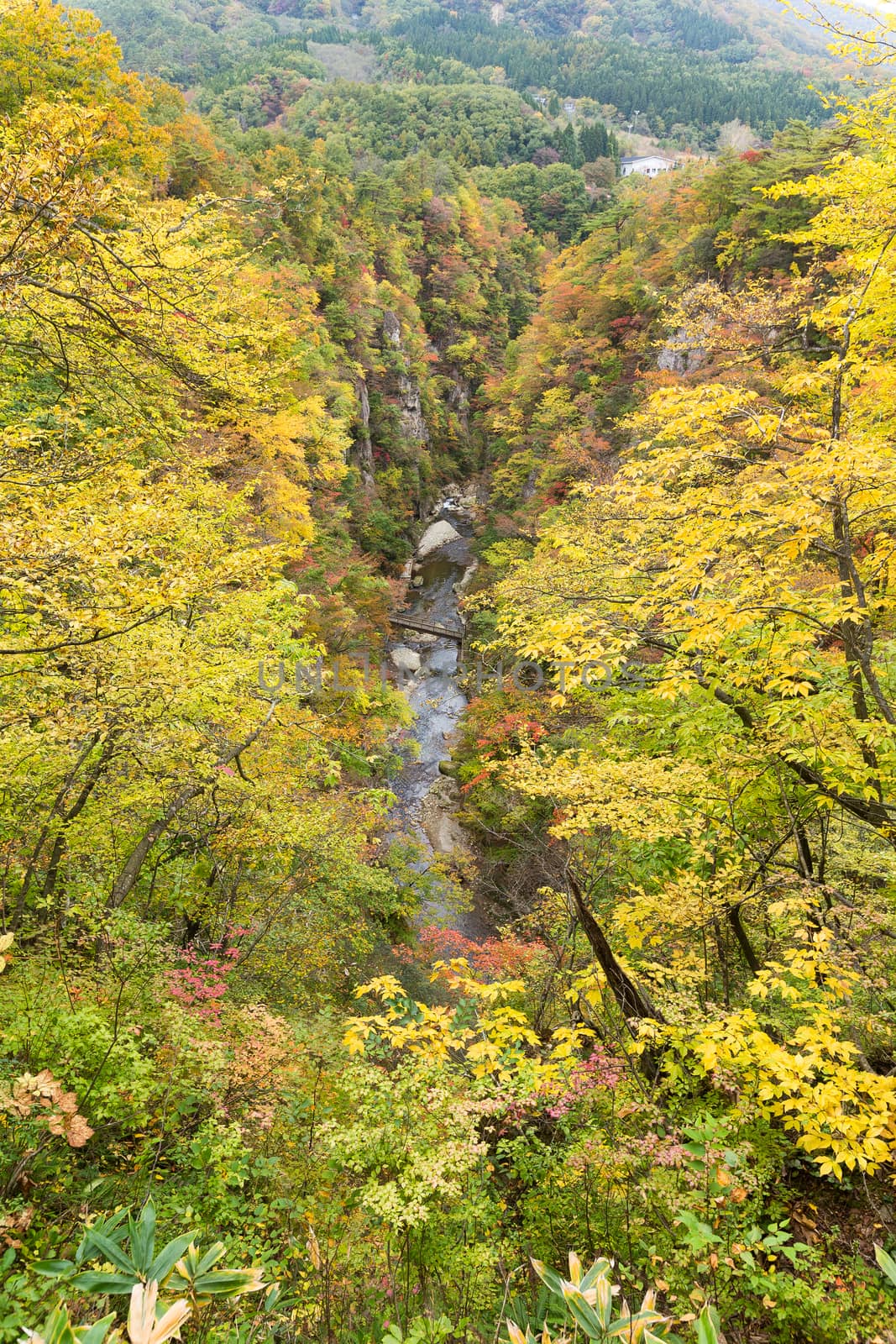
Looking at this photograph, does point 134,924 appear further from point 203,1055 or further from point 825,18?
point 825,18

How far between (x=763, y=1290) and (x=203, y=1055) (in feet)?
11.9

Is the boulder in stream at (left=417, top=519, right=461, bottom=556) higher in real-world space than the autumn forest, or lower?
lower

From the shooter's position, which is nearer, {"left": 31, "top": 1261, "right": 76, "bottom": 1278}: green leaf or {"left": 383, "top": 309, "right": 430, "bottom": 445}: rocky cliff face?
{"left": 31, "top": 1261, "right": 76, "bottom": 1278}: green leaf

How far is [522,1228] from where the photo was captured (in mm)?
3918

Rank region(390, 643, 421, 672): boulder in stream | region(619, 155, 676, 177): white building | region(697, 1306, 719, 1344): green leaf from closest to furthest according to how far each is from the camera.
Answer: region(697, 1306, 719, 1344): green leaf → region(390, 643, 421, 672): boulder in stream → region(619, 155, 676, 177): white building

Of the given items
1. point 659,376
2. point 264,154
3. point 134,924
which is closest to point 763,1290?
point 134,924

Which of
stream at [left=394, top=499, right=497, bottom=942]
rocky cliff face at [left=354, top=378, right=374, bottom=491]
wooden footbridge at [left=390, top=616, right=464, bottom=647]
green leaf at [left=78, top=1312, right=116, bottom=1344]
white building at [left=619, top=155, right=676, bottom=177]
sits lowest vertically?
stream at [left=394, top=499, right=497, bottom=942]

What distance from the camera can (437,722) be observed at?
85.7 ft

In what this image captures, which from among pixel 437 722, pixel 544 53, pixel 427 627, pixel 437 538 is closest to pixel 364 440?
pixel 437 538

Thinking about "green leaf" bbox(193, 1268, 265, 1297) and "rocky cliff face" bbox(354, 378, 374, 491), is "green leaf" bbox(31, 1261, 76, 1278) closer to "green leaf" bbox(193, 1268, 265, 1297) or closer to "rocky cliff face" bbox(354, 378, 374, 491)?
"green leaf" bbox(193, 1268, 265, 1297)

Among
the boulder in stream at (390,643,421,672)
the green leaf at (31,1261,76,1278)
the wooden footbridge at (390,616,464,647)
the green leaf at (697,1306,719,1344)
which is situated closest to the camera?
the green leaf at (697,1306,719,1344)

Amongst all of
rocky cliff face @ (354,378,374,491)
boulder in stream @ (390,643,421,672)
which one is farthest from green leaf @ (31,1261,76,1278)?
rocky cliff face @ (354,378,374,491)

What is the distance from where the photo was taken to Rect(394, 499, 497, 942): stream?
16984mm

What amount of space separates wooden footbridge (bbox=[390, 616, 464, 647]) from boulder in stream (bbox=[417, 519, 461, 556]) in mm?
8817
